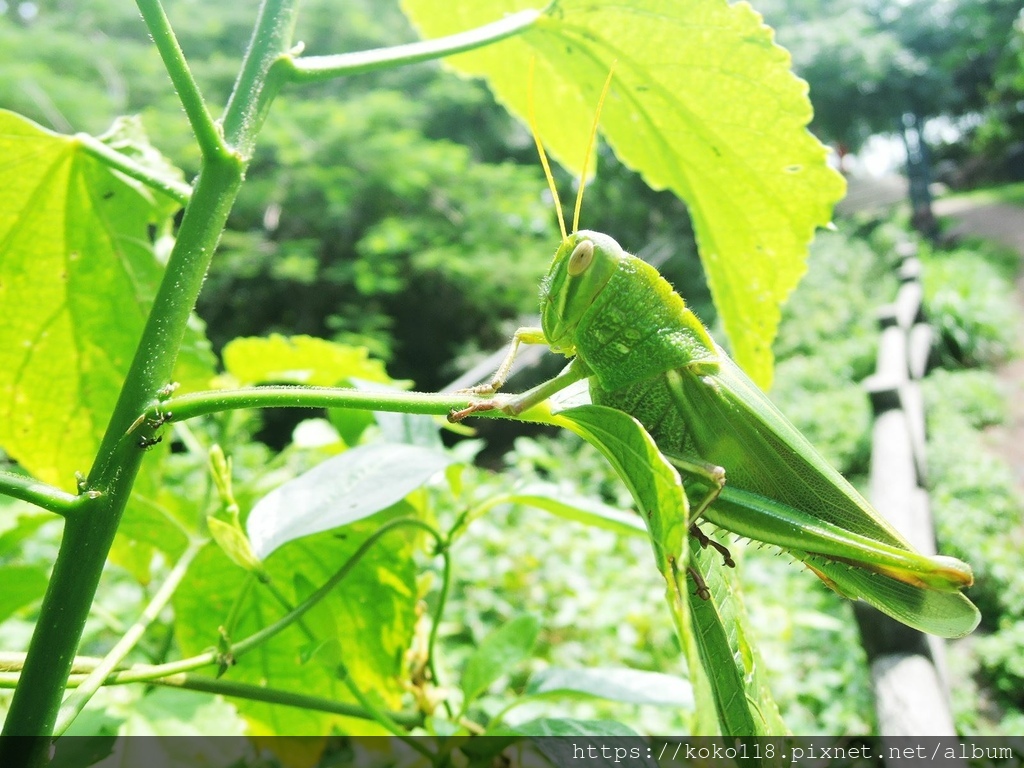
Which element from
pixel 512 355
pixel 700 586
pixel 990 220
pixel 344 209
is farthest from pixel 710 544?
pixel 990 220

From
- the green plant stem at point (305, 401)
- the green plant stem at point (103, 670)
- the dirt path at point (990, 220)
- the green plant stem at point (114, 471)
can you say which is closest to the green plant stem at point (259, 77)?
the green plant stem at point (114, 471)

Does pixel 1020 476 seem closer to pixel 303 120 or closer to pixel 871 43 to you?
pixel 303 120

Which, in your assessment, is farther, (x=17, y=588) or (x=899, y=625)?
(x=899, y=625)

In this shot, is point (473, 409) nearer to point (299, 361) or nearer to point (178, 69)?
point (178, 69)

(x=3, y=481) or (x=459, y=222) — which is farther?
(x=459, y=222)

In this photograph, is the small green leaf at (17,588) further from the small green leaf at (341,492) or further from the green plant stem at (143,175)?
the green plant stem at (143,175)

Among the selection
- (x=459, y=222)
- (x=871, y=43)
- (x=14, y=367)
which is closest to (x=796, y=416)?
(x=459, y=222)

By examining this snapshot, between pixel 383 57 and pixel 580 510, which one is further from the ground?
pixel 383 57
